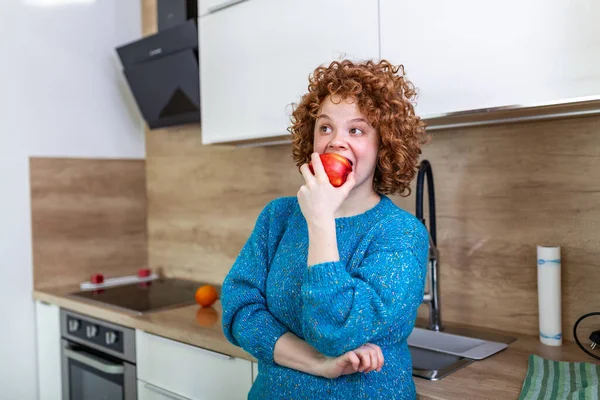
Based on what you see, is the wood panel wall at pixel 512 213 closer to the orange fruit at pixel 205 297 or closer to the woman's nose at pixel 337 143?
the orange fruit at pixel 205 297

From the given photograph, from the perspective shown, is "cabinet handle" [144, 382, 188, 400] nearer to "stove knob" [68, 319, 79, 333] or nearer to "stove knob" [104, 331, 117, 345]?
"stove knob" [104, 331, 117, 345]

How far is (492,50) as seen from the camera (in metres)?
1.19

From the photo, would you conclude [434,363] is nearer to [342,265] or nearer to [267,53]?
[342,265]

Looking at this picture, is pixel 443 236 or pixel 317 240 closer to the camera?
pixel 317 240

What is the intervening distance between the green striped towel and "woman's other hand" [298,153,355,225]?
54 centimetres

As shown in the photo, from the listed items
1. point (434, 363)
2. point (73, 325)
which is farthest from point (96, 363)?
point (434, 363)

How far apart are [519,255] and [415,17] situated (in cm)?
70

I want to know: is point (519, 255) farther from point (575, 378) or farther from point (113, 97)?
point (113, 97)

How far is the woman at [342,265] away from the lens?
90 centimetres

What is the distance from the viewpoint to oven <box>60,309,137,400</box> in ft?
6.11

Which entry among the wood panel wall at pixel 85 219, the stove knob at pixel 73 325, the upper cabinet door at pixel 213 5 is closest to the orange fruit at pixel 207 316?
the stove knob at pixel 73 325

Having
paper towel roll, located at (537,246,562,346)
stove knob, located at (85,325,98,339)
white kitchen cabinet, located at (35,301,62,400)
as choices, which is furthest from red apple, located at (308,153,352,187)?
white kitchen cabinet, located at (35,301,62,400)

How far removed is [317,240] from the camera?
0.91 metres

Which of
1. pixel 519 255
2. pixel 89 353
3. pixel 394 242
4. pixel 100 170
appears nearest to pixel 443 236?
pixel 519 255
